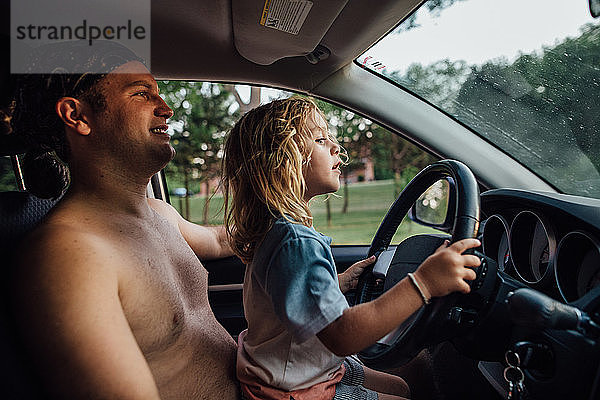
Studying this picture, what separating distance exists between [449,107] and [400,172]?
4.18 metres

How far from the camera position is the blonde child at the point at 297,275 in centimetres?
115

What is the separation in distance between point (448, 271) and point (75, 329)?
81 centimetres

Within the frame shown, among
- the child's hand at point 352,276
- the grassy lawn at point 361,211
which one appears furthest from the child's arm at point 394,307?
the grassy lawn at point 361,211

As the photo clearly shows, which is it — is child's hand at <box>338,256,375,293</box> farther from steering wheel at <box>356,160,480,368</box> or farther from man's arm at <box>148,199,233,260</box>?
man's arm at <box>148,199,233,260</box>

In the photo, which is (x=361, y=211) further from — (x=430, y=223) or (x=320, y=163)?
(x=320, y=163)

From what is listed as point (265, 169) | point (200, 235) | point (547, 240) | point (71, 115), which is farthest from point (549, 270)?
point (71, 115)

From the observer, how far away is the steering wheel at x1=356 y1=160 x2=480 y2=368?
122cm

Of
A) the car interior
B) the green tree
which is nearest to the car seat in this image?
the car interior

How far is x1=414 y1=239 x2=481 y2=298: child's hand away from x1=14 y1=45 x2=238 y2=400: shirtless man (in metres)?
0.66

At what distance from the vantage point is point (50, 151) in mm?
1544

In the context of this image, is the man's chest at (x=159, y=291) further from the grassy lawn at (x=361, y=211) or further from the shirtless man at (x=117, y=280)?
the grassy lawn at (x=361, y=211)

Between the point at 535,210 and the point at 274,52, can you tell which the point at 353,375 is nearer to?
the point at 535,210

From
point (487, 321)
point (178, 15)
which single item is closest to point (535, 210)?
point (487, 321)

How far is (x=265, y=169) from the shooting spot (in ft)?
4.78
